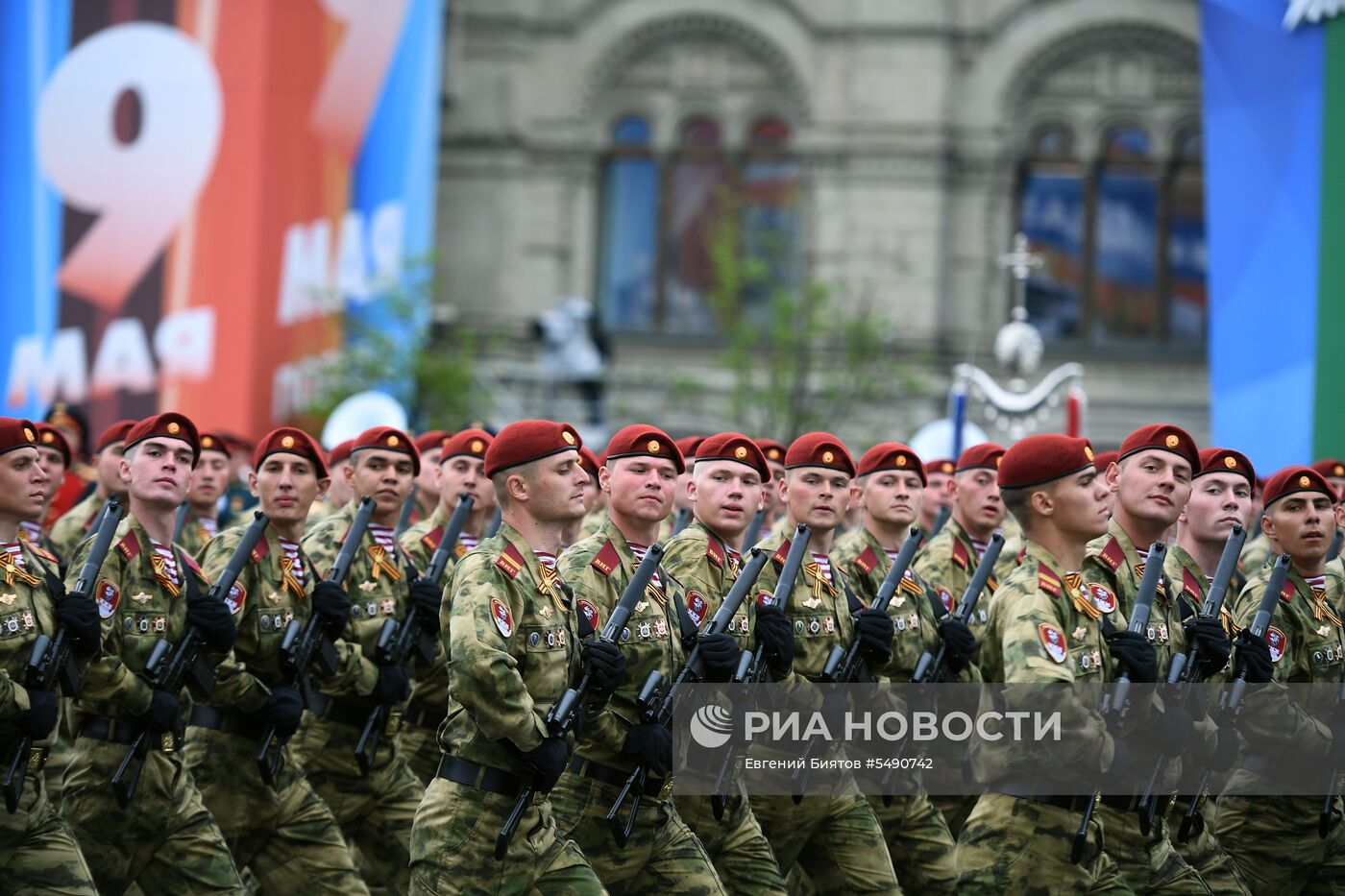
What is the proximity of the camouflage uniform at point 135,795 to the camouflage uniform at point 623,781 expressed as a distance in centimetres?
149

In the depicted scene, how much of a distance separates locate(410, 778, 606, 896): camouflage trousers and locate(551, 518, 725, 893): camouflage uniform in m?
0.35

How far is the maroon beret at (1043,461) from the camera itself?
7.59 meters

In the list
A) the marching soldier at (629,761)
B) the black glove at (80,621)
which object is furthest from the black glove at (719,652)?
the black glove at (80,621)

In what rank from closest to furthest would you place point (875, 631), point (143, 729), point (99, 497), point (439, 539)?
1. point (143, 729)
2. point (875, 631)
3. point (439, 539)
4. point (99, 497)

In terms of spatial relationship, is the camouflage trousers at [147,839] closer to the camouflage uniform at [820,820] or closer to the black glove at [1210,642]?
the camouflage uniform at [820,820]

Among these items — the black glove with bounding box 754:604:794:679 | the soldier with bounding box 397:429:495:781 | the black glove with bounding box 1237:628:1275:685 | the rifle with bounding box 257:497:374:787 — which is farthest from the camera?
the soldier with bounding box 397:429:495:781

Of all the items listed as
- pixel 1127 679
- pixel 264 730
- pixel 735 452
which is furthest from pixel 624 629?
pixel 264 730

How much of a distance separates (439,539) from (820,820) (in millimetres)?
3006

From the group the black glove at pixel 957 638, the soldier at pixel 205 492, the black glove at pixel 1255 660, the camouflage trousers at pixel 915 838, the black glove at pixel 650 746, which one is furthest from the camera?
the soldier at pixel 205 492

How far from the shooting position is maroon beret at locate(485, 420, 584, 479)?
7254 millimetres

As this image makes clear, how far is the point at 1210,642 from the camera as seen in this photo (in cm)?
762

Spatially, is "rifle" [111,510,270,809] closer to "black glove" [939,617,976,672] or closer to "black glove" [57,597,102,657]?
"black glove" [57,597,102,657]

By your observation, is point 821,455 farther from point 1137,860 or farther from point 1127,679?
point 1137,860

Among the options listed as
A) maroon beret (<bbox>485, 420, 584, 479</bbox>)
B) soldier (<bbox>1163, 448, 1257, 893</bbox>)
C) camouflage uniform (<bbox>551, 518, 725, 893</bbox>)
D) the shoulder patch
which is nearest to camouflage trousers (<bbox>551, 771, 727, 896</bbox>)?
camouflage uniform (<bbox>551, 518, 725, 893</bbox>)
